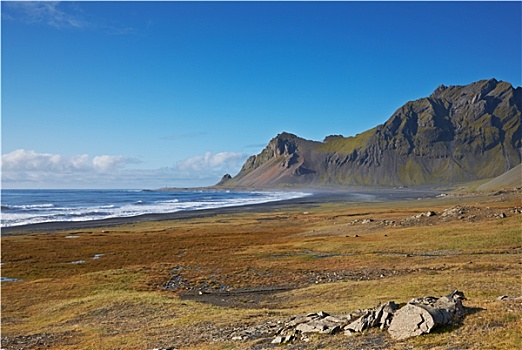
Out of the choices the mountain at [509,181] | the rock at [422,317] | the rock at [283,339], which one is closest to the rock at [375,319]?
the rock at [422,317]

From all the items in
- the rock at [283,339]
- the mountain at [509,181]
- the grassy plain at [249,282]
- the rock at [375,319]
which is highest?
the mountain at [509,181]

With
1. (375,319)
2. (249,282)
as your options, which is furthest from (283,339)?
(249,282)

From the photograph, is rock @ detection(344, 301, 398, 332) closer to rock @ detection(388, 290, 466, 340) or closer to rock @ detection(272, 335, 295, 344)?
rock @ detection(388, 290, 466, 340)

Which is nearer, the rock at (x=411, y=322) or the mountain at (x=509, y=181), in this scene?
the rock at (x=411, y=322)

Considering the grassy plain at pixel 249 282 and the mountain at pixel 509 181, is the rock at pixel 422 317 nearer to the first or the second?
the grassy plain at pixel 249 282

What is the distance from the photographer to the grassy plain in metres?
22.7

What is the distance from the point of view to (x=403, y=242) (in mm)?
57344

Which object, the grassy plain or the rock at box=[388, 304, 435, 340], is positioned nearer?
the rock at box=[388, 304, 435, 340]

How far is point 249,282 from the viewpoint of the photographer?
1679 inches

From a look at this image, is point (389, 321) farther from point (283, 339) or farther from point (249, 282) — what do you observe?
point (249, 282)

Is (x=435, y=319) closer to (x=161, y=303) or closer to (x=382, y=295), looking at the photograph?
(x=382, y=295)

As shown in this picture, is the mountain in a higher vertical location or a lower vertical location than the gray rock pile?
higher

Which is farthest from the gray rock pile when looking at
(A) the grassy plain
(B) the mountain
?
(B) the mountain

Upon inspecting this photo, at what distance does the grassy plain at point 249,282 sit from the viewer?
2267 cm
